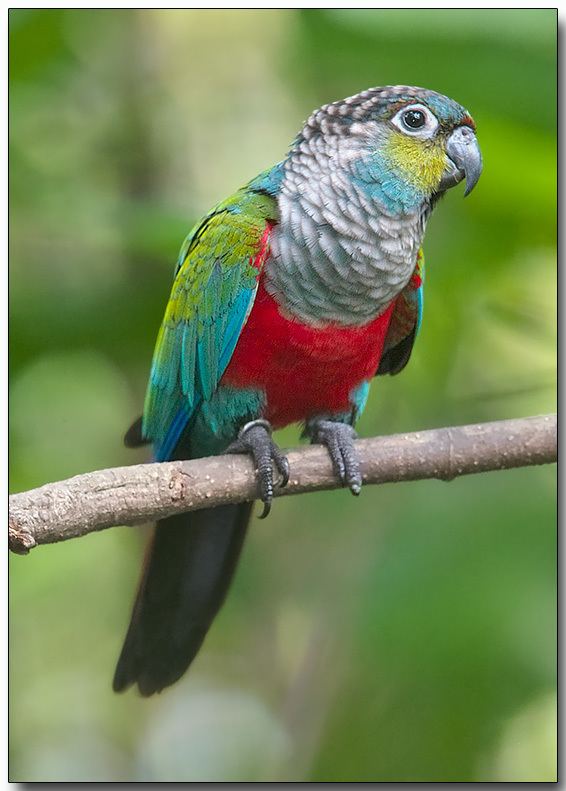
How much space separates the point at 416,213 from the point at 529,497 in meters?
0.88

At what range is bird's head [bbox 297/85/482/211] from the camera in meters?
2.39

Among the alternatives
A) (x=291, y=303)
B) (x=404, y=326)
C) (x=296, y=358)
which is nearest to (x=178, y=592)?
(x=296, y=358)

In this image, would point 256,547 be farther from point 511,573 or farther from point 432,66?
point 432,66

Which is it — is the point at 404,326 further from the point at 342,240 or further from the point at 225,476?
the point at 225,476

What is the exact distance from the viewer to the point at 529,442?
7.54ft

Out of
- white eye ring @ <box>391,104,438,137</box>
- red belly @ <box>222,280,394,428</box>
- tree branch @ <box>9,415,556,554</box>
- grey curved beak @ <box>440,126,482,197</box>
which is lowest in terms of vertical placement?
tree branch @ <box>9,415,556,554</box>

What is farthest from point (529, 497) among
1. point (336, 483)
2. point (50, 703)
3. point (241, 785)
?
point (50, 703)

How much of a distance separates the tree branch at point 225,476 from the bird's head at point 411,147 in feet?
2.01

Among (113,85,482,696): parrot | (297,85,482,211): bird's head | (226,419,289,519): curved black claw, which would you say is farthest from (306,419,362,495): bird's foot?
(297,85,482,211): bird's head

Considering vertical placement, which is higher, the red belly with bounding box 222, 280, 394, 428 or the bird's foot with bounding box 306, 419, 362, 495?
the red belly with bounding box 222, 280, 394, 428

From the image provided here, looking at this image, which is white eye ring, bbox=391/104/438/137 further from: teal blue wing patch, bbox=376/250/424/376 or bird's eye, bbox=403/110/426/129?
teal blue wing patch, bbox=376/250/424/376

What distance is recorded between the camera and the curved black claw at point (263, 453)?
2279 millimetres

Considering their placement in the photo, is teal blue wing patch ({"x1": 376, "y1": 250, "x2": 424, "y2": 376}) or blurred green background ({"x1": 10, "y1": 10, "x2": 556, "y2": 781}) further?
teal blue wing patch ({"x1": 376, "y1": 250, "x2": 424, "y2": 376})

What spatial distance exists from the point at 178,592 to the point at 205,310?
2.59 feet
